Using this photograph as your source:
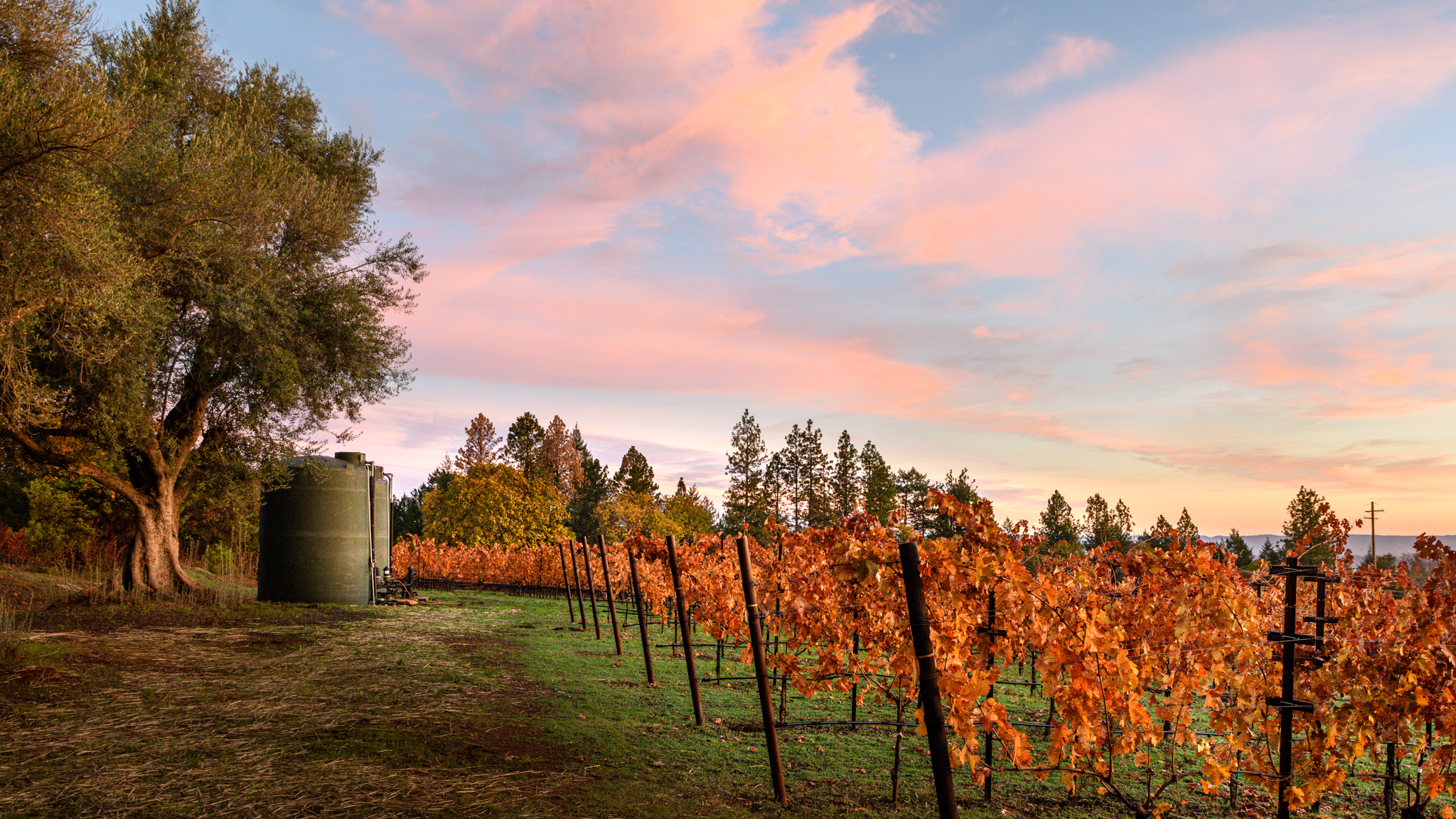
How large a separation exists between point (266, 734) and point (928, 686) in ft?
20.8

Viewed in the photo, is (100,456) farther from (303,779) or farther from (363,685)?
(303,779)

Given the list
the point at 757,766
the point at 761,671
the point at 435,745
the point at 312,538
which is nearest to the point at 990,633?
the point at 761,671

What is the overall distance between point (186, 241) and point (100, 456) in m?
6.08

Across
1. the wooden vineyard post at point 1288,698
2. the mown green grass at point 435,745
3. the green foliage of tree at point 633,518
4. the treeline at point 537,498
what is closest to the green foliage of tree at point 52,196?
the mown green grass at point 435,745

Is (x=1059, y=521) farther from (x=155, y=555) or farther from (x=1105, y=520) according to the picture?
(x=155, y=555)

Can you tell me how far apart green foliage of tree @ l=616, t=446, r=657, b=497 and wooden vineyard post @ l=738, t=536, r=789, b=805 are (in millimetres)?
63635

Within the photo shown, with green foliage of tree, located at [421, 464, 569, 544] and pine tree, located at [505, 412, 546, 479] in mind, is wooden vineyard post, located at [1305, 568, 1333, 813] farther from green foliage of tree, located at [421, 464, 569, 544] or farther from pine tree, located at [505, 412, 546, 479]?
pine tree, located at [505, 412, 546, 479]

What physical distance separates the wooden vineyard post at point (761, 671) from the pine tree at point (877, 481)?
54367 mm

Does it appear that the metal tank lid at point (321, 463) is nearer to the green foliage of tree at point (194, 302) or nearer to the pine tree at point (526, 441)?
the green foliage of tree at point (194, 302)

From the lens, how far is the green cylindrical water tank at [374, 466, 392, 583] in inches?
948

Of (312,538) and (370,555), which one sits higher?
(312,538)

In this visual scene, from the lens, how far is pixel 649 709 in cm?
842

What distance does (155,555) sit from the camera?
17.5m

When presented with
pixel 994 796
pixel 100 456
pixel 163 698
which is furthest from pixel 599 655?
pixel 100 456
